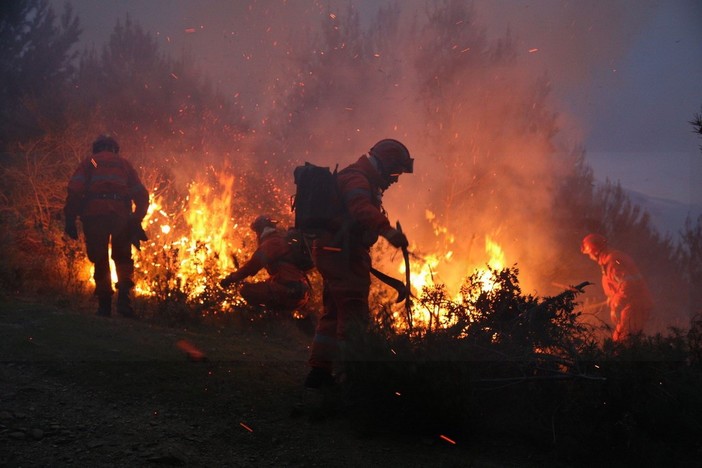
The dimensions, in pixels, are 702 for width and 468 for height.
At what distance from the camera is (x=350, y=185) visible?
171 inches

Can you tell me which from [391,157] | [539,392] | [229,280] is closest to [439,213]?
[229,280]

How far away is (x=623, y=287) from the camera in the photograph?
866cm

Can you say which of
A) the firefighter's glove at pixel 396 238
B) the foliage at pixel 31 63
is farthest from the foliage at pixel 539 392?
the foliage at pixel 31 63

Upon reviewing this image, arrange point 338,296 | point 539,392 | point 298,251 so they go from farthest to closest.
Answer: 1. point 298,251
2. point 338,296
3. point 539,392

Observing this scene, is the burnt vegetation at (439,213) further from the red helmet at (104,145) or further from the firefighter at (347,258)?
the red helmet at (104,145)

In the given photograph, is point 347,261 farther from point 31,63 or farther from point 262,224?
point 31,63

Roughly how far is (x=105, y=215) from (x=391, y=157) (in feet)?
11.2

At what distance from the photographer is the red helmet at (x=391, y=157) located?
4.73 metres

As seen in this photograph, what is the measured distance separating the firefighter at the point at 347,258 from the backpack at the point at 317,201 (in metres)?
0.05

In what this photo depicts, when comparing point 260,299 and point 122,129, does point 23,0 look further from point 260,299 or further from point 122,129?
point 260,299

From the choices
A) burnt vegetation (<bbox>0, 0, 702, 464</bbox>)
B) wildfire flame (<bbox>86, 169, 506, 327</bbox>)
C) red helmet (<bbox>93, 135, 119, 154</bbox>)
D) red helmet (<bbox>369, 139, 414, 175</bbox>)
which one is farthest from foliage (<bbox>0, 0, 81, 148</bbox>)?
red helmet (<bbox>369, 139, 414, 175</bbox>)

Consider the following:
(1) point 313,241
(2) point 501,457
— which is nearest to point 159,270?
(1) point 313,241

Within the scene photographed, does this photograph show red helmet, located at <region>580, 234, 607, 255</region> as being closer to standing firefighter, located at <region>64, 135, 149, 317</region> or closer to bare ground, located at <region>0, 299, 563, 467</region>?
bare ground, located at <region>0, 299, 563, 467</region>

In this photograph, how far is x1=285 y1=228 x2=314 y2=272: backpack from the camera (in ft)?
16.1
